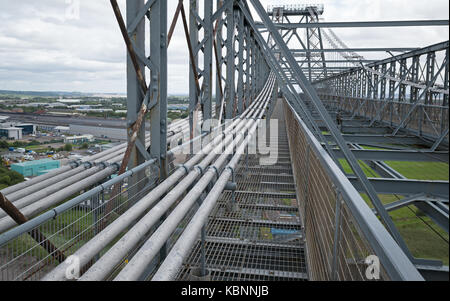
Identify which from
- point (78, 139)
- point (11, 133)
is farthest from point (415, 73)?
point (11, 133)

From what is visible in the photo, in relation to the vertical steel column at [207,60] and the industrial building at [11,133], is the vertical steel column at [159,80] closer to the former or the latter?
the industrial building at [11,133]

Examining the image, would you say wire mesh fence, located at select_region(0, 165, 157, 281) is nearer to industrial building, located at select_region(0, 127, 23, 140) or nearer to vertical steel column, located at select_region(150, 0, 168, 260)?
industrial building, located at select_region(0, 127, 23, 140)

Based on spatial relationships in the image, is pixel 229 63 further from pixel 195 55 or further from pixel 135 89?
pixel 135 89

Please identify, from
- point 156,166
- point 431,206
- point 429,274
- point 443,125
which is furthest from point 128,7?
point 443,125

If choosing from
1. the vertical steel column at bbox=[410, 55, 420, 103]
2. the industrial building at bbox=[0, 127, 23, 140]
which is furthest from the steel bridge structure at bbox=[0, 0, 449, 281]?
the vertical steel column at bbox=[410, 55, 420, 103]

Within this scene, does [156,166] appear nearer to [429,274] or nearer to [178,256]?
[178,256]

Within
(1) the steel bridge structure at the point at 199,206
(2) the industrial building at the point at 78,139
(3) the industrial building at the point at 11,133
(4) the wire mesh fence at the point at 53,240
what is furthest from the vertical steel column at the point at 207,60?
(3) the industrial building at the point at 11,133
